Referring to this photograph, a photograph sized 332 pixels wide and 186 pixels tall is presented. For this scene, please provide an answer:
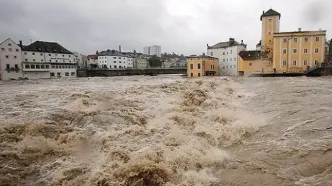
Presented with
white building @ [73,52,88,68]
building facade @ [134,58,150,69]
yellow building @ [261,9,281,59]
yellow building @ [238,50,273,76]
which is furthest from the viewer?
building facade @ [134,58,150,69]

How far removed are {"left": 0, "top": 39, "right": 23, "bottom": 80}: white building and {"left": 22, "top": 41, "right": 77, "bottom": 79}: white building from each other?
1.48m

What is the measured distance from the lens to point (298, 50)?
148ft

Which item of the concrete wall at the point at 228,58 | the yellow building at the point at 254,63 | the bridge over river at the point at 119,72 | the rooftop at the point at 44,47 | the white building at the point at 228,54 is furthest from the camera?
the bridge over river at the point at 119,72

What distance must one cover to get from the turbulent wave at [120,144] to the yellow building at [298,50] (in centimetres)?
3821

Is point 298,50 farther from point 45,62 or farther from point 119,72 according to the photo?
point 45,62

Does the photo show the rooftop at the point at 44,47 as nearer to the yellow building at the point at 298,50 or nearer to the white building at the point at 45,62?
Result: the white building at the point at 45,62

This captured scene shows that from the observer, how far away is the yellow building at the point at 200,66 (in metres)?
54.6

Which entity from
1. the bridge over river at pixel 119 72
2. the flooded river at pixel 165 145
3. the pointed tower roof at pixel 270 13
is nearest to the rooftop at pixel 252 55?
the pointed tower roof at pixel 270 13

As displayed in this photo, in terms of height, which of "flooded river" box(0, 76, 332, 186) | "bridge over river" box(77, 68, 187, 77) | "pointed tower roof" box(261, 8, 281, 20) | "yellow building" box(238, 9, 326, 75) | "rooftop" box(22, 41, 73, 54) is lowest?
"flooded river" box(0, 76, 332, 186)

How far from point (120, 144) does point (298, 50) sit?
45.4 metres

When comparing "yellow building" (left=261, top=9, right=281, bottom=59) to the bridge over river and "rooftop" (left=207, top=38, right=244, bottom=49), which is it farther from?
the bridge over river

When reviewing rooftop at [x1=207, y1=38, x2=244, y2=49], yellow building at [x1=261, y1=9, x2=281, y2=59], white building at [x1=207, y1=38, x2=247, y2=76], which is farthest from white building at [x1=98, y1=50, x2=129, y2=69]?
yellow building at [x1=261, y1=9, x2=281, y2=59]

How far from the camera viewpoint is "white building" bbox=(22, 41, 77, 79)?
61.6 metres

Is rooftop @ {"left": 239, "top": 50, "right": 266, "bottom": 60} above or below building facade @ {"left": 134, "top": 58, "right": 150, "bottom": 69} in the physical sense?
below
